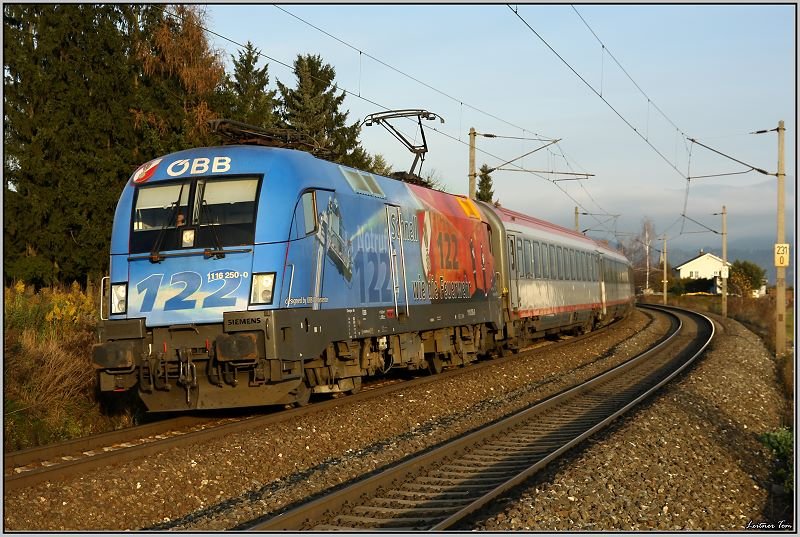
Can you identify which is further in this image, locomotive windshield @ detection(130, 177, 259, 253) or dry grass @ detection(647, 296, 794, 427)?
dry grass @ detection(647, 296, 794, 427)

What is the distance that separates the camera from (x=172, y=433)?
10828mm

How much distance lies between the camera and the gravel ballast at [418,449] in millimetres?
7461

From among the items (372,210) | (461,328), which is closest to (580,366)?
(461,328)

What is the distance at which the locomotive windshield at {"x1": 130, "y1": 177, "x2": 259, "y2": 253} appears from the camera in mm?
11008

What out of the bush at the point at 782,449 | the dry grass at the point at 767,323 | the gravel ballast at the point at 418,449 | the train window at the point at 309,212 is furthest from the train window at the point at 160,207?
the dry grass at the point at 767,323

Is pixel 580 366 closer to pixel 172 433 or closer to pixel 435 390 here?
pixel 435 390

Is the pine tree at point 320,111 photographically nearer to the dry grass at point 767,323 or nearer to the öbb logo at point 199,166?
the dry grass at point 767,323

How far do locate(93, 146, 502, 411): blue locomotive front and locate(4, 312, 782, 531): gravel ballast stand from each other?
90cm

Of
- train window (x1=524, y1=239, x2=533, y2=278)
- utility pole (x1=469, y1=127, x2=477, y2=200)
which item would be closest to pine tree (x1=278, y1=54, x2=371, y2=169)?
utility pole (x1=469, y1=127, x2=477, y2=200)

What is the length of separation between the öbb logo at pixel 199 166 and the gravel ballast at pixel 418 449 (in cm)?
333

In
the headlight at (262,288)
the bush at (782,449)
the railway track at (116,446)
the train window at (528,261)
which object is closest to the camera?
the railway track at (116,446)

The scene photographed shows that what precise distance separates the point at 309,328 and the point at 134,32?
21403 mm

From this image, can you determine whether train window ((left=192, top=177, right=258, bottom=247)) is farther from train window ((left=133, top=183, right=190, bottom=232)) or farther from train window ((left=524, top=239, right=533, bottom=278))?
train window ((left=524, top=239, right=533, bottom=278))

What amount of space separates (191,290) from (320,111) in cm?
4148
